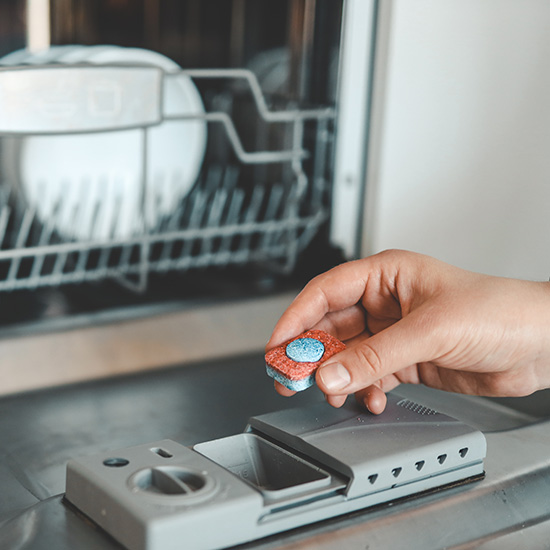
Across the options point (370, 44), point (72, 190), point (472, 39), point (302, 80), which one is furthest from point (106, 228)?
point (472, 39)

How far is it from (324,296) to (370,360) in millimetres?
161

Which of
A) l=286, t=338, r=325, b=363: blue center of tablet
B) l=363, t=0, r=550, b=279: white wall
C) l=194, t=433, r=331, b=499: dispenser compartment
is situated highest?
l=363, t=0, r=550, b=279: white wall

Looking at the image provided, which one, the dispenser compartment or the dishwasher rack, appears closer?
the dispenser compartment

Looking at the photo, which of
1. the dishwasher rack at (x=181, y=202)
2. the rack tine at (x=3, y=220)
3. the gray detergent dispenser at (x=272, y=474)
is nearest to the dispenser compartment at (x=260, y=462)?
the gray detergent dispenser at (x=272, y=474)

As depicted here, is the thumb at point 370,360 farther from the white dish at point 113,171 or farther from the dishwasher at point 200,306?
the white dish at point 113,171

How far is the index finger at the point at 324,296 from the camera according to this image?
2.57 ft

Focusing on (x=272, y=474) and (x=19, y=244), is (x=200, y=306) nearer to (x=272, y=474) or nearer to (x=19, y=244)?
(x=19, y=244)

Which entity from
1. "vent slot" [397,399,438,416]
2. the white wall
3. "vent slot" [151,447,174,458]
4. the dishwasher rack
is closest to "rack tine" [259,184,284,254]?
the dishwasher rack

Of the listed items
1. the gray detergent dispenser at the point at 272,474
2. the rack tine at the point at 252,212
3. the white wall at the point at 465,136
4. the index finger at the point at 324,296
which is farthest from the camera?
the rack tine at the point at 252,212

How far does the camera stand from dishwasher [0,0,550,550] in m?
0.59

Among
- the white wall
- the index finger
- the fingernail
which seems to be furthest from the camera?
the white wall

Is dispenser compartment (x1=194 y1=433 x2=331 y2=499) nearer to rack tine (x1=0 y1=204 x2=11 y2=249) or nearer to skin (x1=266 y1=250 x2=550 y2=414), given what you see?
skin (x1=266 y1=250 x2=550 y2=414)

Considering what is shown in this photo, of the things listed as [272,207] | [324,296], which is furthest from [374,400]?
[272,207]

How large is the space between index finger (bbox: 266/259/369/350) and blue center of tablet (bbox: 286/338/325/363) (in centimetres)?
8
